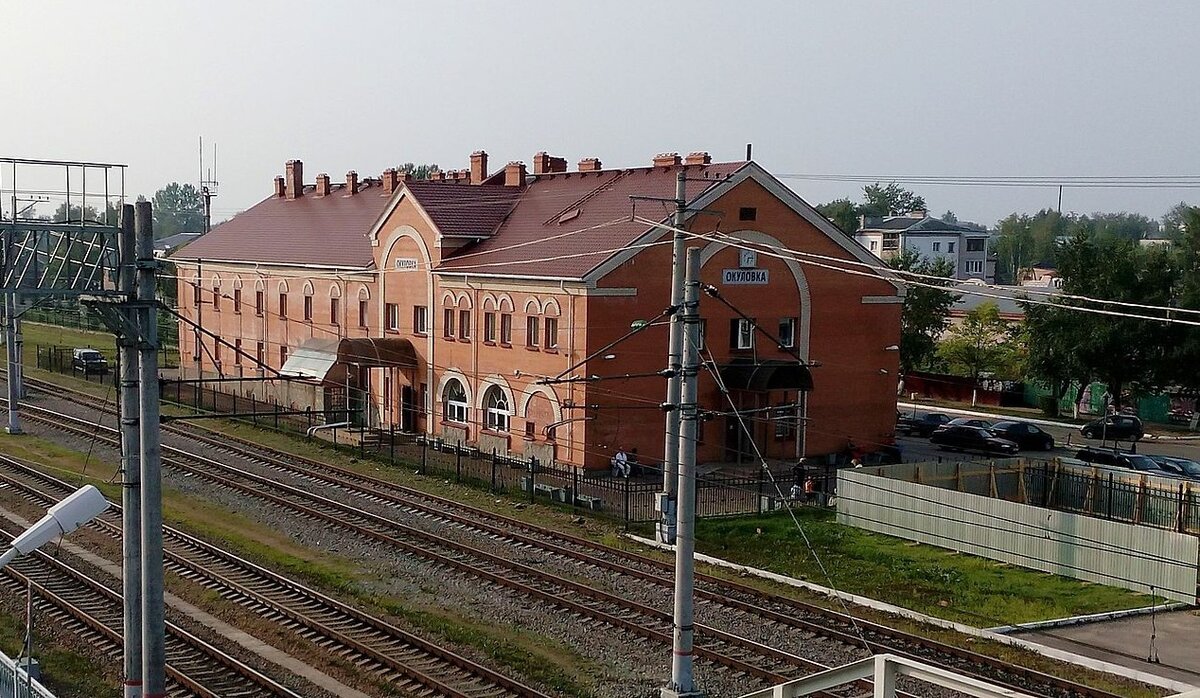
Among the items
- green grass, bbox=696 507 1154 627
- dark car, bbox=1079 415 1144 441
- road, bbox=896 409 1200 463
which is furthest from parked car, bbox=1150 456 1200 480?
green grass, bbox=696 507 1154 627

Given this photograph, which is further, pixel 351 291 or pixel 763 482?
pixel 351 291

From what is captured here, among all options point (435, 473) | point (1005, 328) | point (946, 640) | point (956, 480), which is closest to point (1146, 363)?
point (1005, 328)

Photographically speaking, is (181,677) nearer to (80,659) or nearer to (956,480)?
(80,659)

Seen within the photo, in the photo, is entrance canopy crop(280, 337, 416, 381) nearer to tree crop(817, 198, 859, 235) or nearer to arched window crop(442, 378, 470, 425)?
arched window crop(442, 378, 470, 425)

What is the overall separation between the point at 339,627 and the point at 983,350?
5143 centimetres

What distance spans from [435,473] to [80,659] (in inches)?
709

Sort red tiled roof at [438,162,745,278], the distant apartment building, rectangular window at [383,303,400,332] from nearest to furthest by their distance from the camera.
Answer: red tiled roof at [438,162,745,278] < rectangular window at [383,303,400,332] < the distant apartment building

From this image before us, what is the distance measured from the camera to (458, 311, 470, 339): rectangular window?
4278 cm

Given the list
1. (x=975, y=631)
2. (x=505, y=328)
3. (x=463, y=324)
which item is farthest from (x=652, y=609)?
(x=463, y=324)

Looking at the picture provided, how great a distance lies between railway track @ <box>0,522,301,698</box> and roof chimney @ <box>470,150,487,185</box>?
30810 mm

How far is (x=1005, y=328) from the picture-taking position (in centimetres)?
6888

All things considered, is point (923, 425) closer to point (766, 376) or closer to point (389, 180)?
point (766, 376)

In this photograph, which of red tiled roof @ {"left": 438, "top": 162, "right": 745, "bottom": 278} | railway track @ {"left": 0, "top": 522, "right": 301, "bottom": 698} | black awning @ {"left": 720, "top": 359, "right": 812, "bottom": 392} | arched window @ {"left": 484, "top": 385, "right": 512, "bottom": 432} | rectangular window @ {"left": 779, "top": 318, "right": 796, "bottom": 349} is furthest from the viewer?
rectangular window @ {"left": 779, "top": 318, "right": 796, "bottom": 349}

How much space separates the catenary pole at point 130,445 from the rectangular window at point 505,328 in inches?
988
